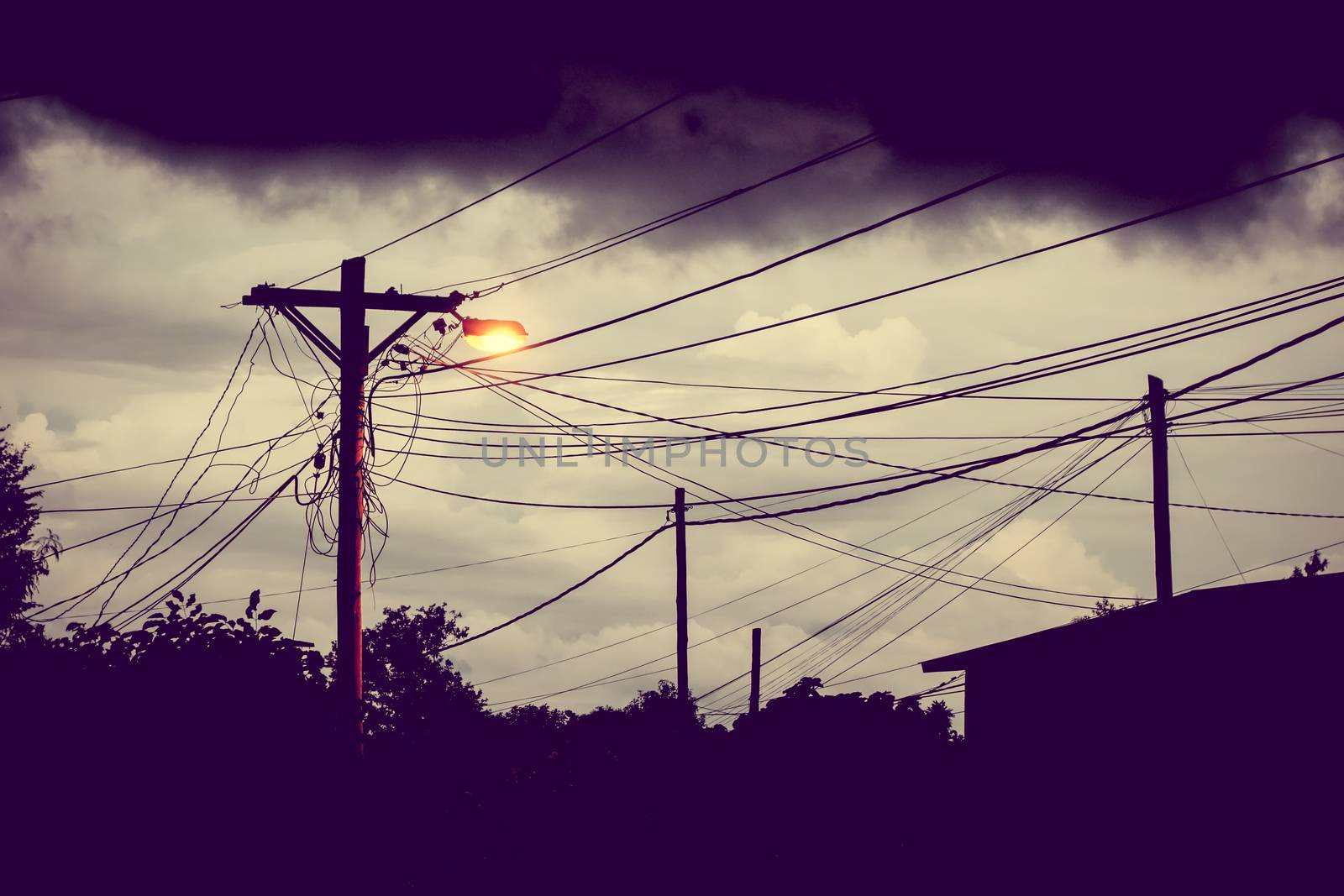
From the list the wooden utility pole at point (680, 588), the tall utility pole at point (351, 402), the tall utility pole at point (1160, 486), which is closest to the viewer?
the tall utility pole at point (351, 402)

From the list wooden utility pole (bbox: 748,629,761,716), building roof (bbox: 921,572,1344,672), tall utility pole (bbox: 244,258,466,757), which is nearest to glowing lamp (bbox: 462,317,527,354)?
tall utility pole (bbox: 244,258,466,757)

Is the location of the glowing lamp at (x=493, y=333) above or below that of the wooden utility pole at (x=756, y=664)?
above

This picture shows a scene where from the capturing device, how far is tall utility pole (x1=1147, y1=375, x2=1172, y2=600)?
55.9 ft

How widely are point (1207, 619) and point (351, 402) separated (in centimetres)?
1066

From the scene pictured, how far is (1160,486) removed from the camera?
679 inches

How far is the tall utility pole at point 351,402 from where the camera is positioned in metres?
11.7

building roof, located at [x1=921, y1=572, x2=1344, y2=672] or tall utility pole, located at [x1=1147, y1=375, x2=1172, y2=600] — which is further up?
tall utility pole, located at [x1=1147, y1=375, x2=1172, y2=600]

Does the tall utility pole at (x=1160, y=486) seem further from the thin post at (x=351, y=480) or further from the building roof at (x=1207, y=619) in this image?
the thin post at (x=351, y=480)

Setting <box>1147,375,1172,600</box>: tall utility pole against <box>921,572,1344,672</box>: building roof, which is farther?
<box>1147,375,1172,600</box>: tall utility pole

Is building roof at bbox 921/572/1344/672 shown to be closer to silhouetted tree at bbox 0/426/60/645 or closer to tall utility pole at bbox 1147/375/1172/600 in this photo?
tall utility pole at bbox 1147/375/1172/600

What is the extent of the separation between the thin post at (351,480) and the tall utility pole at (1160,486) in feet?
37.0

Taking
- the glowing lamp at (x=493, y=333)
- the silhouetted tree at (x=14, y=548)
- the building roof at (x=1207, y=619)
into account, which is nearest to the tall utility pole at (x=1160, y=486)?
the building roof at (x=1207, y=619)

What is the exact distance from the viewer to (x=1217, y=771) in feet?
45.9

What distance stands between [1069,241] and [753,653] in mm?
21611
